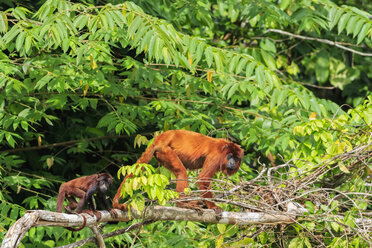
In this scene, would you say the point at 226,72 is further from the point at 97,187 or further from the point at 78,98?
the point at 97,187

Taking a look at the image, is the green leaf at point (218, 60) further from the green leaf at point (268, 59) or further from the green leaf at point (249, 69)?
the green leaf at point (268, 59)

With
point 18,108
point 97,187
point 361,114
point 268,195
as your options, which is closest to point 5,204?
point 18,108

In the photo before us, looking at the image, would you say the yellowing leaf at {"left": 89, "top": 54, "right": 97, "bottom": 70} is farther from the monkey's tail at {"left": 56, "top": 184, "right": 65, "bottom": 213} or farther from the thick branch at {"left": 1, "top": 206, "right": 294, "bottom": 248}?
the thick branch at {"left": 1, "top": 206, "right": 294, "bottom": 248}

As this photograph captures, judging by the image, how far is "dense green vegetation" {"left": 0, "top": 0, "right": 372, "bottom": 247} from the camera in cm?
584

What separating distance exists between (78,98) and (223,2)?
3.13 meters

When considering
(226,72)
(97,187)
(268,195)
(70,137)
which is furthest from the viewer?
(70,137)

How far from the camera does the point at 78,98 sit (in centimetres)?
707

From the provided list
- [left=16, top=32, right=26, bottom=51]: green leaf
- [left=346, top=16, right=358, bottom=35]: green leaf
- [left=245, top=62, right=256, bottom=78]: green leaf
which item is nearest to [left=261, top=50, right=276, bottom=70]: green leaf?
[left=346, top=16, right=358, bottom=35]: green leaf

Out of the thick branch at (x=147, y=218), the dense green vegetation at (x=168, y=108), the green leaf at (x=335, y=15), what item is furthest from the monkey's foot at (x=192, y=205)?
the green leaf at (x=335, y=15)

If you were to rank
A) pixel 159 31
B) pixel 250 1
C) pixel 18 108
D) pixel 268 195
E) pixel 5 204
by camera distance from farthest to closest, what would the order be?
pixel 250 1 → pixel 18 108 → pixel 5 204 → pixel 268 195 → pixel 159 31

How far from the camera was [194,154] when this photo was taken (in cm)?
589

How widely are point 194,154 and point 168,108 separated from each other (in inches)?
61.4

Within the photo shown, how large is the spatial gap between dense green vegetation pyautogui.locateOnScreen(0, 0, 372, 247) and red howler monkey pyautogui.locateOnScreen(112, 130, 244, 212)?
1.04 ft

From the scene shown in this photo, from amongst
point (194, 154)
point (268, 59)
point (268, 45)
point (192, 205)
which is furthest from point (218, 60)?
point (268, 45)
